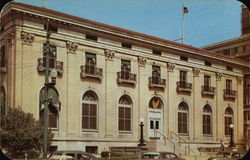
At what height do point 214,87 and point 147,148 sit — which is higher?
point 214,87

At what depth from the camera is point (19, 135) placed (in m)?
21.3

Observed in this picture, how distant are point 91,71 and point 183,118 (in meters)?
10.3

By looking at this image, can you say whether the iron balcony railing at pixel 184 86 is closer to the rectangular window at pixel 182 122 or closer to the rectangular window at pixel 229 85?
the rectangular window at pixel 182 122

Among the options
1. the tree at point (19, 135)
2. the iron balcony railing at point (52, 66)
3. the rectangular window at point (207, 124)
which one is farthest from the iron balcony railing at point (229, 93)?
the tree at point (19, 135)

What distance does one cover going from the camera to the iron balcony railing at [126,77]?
29.5 metres

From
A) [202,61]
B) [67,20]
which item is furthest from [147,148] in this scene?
[67,20]

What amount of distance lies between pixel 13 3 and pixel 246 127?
20768 millimetres

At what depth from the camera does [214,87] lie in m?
31.5

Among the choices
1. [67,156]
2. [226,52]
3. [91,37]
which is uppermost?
[91,37]

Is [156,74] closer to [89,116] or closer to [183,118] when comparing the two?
[183,118]

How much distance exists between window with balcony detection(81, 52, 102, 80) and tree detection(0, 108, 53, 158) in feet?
21.1

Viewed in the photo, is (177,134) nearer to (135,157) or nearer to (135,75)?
(135,75)

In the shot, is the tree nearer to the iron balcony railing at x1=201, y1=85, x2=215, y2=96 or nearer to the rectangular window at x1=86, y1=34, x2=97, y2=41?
the rectangular window at x1=86, y1=34, x2=97, y2=41

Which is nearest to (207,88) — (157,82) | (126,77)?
(157,82)
